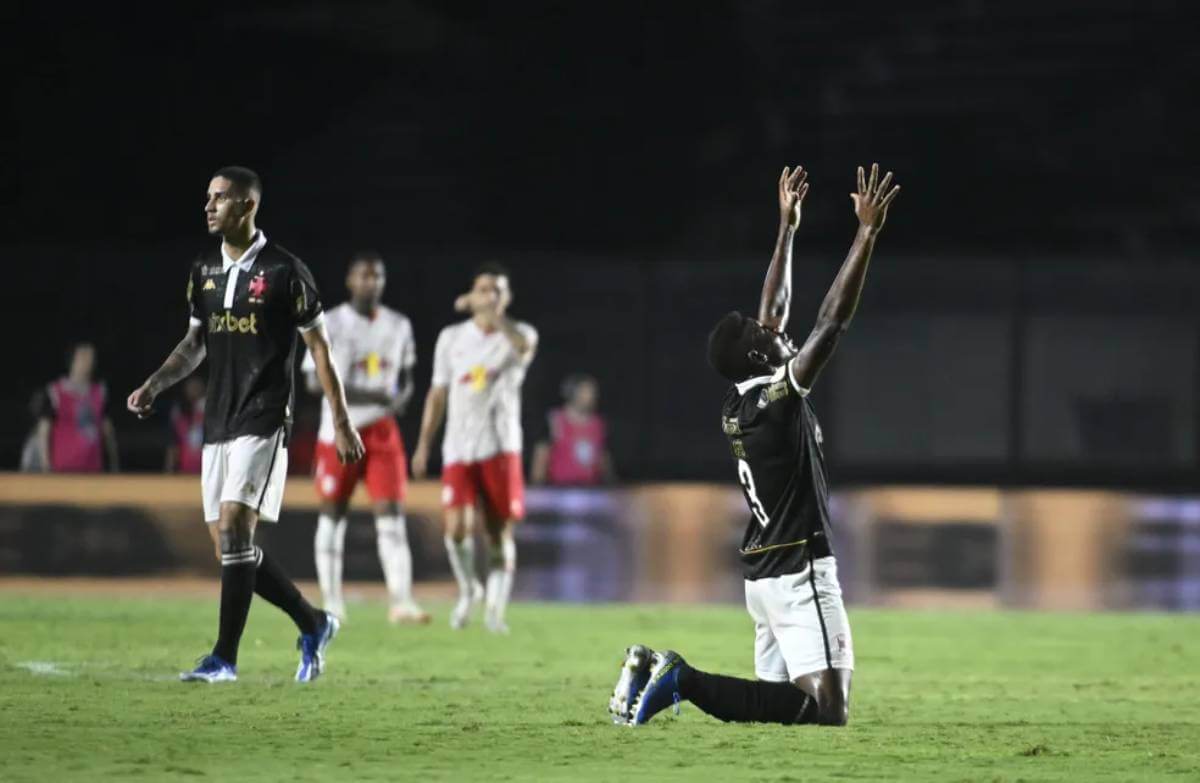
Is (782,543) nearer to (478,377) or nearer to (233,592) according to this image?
(233,592)

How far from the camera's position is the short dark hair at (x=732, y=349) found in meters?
8.13

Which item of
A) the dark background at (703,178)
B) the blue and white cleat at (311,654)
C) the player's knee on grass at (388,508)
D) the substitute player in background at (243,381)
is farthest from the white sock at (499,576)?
the dark background at (703,178)

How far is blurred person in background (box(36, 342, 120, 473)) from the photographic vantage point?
18594 mm

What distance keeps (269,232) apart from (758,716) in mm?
20247

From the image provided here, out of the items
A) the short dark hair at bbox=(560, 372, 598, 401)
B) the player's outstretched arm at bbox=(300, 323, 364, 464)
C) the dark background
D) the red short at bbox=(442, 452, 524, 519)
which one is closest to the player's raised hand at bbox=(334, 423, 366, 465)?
the player's outstretched arm at bbox=(300, 323, 364, 464)

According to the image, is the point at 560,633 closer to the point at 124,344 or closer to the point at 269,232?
the point at 124,344

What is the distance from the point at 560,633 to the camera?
44.7 feet

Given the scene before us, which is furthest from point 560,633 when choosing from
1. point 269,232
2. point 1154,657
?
point 269,232

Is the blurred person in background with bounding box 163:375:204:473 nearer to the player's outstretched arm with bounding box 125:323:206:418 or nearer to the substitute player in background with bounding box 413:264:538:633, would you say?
the substitute player in background with bounding box 413:264:538:633

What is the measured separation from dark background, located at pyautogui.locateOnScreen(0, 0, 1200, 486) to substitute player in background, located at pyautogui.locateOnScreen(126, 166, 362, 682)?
13451mm

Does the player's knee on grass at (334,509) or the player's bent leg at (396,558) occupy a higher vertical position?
the player's knee on grass at (334,509)

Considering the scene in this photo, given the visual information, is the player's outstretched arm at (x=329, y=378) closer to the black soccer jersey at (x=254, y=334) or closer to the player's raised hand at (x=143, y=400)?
the black soccer jersey at (x=254, y=334)

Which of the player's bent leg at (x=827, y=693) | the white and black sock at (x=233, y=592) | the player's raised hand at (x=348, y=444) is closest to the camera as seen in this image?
the player's bent leg at (x=827, y=693)

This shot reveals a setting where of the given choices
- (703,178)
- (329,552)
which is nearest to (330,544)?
(329,552)
